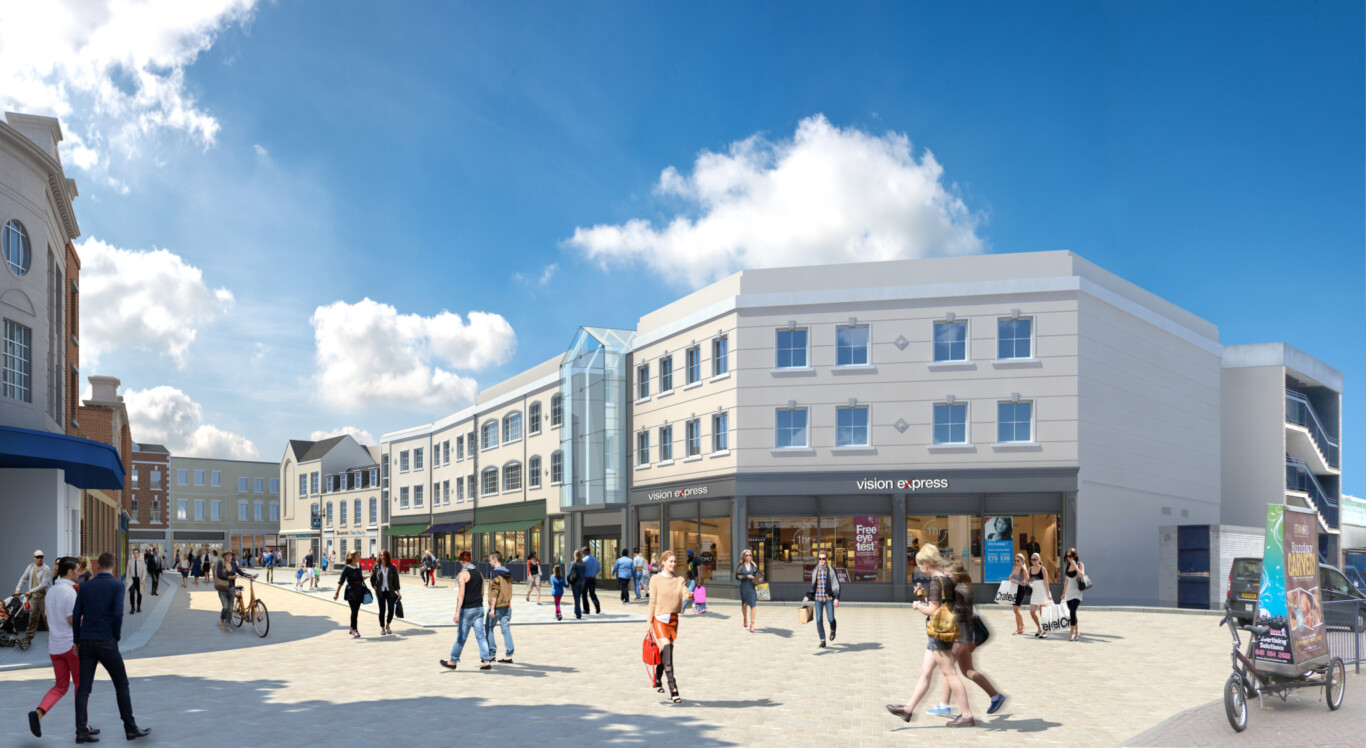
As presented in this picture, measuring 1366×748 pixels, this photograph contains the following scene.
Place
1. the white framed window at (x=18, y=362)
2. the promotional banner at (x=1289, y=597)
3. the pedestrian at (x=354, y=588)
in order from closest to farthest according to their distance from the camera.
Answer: the promotional banner at (x=1289, y=597)
the pedestrian at (x=354, y=588)
the white framed window at (x=18, y=362)

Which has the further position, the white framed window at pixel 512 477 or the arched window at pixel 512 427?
the arched window at pixel 512 427

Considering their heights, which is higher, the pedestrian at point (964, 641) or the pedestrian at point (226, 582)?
the pedestrian at point (964, 641)

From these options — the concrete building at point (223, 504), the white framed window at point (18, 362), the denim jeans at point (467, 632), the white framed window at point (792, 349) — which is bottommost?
the concrete building at point (223, 504)

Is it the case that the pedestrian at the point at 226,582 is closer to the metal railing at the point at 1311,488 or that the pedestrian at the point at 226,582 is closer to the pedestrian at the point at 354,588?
the pedestrian at the point at 354,588

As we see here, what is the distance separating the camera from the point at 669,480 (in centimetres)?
3741

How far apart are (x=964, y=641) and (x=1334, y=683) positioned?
438cm

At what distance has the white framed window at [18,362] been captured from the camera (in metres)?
23.4

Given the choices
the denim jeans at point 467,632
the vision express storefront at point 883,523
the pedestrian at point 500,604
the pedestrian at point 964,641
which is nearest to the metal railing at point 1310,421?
the vision express storefront at point 883,523

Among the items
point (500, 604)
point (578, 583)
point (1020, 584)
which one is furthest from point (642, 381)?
point (500, 604)

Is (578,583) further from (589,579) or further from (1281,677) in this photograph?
(1281,677)

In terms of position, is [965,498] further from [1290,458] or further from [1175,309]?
[1290,458]

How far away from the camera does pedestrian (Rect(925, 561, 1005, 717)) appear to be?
11.0 metres

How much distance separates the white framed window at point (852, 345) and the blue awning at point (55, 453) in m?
20.5

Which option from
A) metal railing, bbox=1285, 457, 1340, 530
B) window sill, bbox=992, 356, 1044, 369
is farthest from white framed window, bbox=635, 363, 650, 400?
metal railing, bbox=1285, 457, 1340, 530
